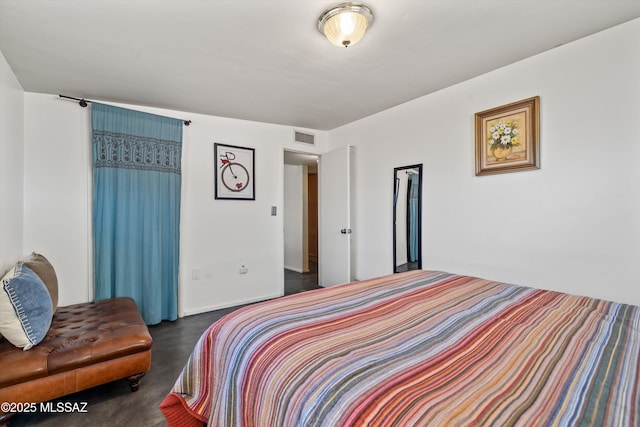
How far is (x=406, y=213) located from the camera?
10.2ft

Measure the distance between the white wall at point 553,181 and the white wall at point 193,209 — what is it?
195 cm

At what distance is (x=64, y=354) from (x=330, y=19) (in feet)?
8.24

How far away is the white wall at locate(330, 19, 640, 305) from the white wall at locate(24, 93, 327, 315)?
1952 millimetres

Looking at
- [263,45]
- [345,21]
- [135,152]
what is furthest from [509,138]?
[135,152]

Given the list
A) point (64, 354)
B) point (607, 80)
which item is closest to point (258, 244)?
point (64, 354)

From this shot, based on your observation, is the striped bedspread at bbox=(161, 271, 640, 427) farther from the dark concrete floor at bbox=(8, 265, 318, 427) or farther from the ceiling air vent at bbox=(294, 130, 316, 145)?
the ceiling air vent at bbox=(294, 130, 316, 145)

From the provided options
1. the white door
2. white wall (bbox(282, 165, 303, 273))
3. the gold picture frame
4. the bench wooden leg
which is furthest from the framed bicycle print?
the gold picture frame

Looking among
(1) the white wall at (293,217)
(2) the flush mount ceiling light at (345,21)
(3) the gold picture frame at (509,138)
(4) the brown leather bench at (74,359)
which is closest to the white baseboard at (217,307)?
(4) the brown leather bench at (74,359)

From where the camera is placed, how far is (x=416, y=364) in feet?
2.69

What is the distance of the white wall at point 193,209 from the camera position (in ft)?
8.60

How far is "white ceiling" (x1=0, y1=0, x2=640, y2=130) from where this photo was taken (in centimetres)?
162

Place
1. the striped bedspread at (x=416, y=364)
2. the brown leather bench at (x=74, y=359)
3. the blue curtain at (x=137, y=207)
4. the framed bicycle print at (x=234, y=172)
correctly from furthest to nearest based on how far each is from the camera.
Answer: the framed bicycle print at (x=234, y=172), the blue curtain at (x=137, y=207), the brown leather bench at (x=74, y=359), the striped bedspread at (x=416, y=364)

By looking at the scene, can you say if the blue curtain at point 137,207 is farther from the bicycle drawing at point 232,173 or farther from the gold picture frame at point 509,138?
the gold picture frame at point 509,138

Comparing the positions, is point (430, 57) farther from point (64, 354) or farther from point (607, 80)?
point (64, 354)
